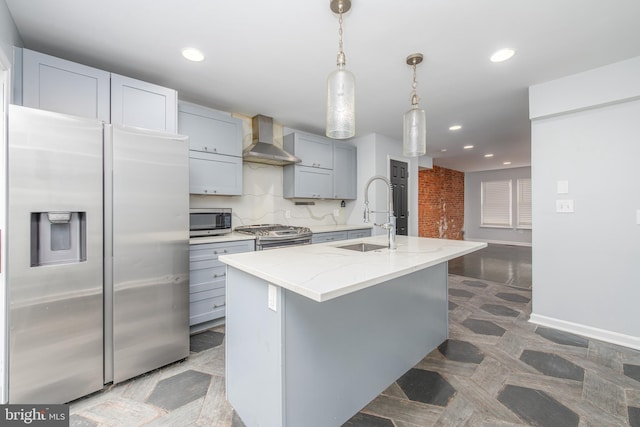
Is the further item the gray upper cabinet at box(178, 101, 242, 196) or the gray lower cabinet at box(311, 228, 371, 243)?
the gray lower cabinet at box(311, 228, 371, 243)

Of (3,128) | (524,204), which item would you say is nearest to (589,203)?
(3,128)

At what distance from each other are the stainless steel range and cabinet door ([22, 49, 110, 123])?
5.54 ft

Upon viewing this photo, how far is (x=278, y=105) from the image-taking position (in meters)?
3.24

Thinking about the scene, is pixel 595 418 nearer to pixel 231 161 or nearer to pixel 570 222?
pixel 570 222

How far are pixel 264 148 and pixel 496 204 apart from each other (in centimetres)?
830

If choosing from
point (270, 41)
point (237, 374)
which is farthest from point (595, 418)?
Answer: point (270, 41)

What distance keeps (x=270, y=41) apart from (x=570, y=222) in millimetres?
3175

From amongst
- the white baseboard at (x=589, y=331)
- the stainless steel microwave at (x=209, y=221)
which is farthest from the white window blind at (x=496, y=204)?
the stainless steel microwave at (x=209, y=221)

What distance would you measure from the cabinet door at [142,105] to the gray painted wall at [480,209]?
30.4ft

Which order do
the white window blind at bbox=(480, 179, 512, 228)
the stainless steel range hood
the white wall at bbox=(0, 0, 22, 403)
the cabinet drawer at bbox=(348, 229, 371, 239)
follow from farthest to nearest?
the white window blind at bbox=(480, 179, 512, 228), the cabinet drawer at bbox=(348, 229, 371, 239), the stainless steel range hood, the white wall at bbox=(0, 0, 22, 403)

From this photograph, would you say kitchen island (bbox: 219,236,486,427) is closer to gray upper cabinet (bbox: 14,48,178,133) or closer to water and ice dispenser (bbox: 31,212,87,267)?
water and ice dispenser (bbox: 31,212,87,267)

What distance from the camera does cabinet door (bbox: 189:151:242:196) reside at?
2861mm

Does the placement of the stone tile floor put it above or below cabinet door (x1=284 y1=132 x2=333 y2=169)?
below

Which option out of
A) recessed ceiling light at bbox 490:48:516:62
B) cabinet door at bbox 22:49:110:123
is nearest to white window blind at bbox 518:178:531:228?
recessed ceiling light at bbox 490:48:516:62
